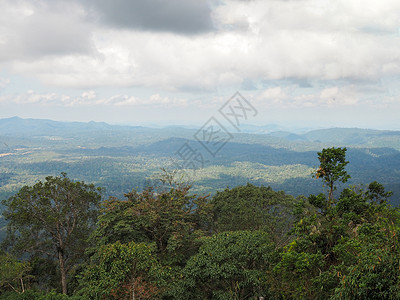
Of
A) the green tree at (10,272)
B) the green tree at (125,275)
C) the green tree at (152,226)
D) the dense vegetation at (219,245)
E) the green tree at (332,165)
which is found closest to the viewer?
the dense vegetation at (219,245)

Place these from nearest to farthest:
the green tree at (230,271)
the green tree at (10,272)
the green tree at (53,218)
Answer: the green tree at (230,271), the green tree at (10,272), the green tree at (53,218)

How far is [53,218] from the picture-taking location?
18078 mm

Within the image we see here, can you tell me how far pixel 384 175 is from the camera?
183m

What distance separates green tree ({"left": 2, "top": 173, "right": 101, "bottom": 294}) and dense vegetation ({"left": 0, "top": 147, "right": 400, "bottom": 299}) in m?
0.07

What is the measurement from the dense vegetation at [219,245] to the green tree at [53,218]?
2.9 inches

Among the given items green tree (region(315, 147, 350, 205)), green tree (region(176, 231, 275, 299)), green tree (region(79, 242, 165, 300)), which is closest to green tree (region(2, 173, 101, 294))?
green tree (region(79, 242, 165, 300))

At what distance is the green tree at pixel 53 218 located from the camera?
1841 cm

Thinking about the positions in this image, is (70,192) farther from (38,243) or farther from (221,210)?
(221,210)

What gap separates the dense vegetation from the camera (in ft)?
26.0

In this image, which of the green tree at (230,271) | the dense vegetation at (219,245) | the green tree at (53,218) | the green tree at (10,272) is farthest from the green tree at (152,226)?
the green tree at (53,218)

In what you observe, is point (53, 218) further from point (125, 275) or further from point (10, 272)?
point (125, 275)

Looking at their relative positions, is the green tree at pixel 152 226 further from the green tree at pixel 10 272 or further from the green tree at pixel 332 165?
the green tree at pixel 332 165

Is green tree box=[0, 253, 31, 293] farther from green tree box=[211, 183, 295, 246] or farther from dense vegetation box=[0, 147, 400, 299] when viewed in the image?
green tree box=[211, 183, 295, 246]

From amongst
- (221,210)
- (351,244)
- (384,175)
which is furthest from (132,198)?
(384,175)
